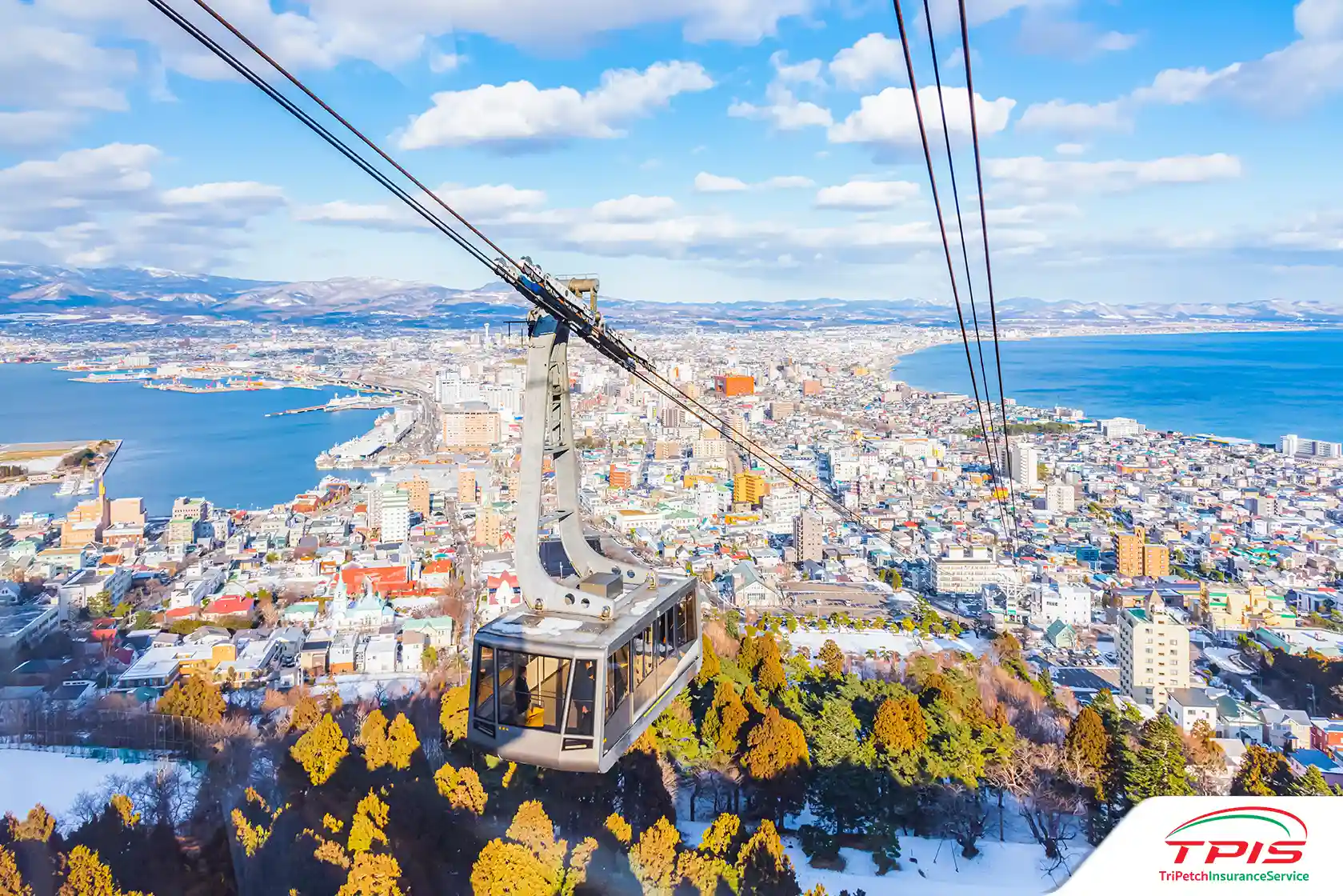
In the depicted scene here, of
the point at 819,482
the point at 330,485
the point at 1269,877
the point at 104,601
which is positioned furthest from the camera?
the point at 819,482

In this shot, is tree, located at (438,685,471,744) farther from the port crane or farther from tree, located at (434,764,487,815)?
the port crane

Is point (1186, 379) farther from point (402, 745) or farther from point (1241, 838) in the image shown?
point (1241, 838)

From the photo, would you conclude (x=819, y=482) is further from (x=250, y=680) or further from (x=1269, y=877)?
(x=1269, y=877)

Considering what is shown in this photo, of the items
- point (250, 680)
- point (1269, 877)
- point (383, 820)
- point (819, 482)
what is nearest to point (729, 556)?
point (819, 482)

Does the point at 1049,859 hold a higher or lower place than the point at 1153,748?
lower

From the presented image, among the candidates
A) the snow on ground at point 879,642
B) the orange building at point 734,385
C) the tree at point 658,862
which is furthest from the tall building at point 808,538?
the orange building at point 734,385

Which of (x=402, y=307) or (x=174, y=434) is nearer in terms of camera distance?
(x=174, y=434)

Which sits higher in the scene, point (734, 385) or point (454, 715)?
point (734, 385)

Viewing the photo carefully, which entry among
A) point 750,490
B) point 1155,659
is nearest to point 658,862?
point 1155,659
